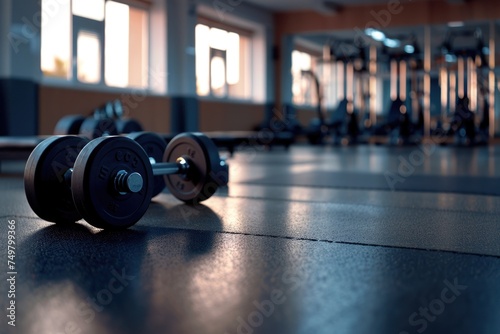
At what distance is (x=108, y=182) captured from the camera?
1406 mm

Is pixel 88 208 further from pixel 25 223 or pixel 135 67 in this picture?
pixel 135 67

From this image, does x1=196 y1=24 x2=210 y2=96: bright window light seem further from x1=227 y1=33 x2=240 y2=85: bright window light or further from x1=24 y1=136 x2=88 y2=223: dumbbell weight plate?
x1=24 y1=136 x2=88 y2=223: dumbbell weight plate

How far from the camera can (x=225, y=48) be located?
30.0 feet

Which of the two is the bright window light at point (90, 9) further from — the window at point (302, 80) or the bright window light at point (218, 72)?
the window at point (302, 80)

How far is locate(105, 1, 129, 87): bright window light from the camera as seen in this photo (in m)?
6.76

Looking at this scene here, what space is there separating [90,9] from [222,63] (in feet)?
10.0

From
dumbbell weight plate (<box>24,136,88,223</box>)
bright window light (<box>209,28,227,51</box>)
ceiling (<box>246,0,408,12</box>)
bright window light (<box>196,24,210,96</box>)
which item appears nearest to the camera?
dumbbell weight plate (<box>24,136,88,223</box>)

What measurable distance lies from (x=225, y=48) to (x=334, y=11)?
1.99m

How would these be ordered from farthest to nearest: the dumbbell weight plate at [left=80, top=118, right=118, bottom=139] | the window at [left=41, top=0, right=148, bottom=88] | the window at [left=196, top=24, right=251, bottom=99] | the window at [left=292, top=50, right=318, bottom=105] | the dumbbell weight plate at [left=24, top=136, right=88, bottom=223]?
the window at [left=292, top=50, right=318, bottom=105], the window at [left=196, top=24, right=251, bottom=99], the window at [left=41, top=0, right=148, bottom=88], the dumbbell weight plate at [left=80, top=118, right=118, bottom=139], the dumbbell weight plate at [left=24, top=136, right=88, bottom=223]

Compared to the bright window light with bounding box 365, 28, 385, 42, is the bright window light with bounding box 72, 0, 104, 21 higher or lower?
lower

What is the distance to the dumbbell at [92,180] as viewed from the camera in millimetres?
1367

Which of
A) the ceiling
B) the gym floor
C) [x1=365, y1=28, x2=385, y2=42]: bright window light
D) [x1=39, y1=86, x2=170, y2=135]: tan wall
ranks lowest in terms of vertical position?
the gym floor

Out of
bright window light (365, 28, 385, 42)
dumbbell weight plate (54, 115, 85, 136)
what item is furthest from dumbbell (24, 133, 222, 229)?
bright window light (365, 28, 385, 42)

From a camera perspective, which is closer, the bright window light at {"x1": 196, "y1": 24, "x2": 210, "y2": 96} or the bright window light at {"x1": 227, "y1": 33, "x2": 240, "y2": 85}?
the bright window light at {"x1": 196, "y1": 24, "x2": 210, "y2": 96}
